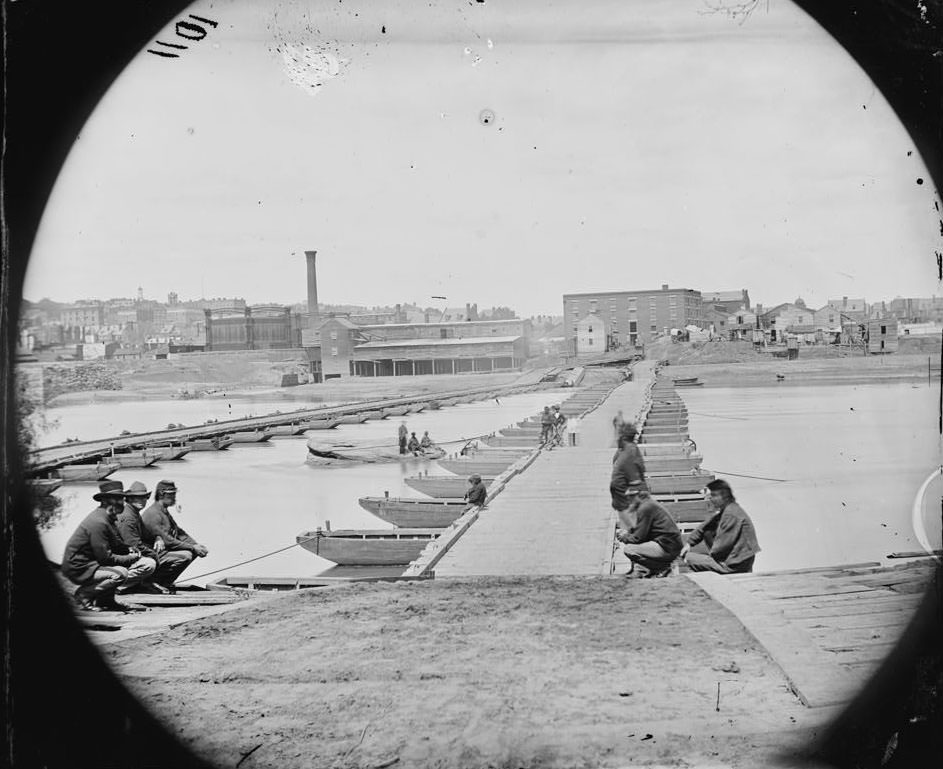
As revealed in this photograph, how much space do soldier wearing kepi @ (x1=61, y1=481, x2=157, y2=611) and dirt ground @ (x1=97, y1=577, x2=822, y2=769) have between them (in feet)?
A: 2.15

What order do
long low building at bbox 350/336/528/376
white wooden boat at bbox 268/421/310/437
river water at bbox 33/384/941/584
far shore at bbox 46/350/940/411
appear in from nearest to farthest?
far shore at bbox 46/350/940/411, river water at bbox 33/384/941/584, long low building at bbox 350/336/528/376, white wooden boat at bbox 268/421/310/437

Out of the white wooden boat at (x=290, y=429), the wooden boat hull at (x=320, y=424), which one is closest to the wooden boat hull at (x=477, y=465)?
the white wooden boat at (x=290, y=429)

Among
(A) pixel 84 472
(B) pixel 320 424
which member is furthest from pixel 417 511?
(B) pixel 320 424

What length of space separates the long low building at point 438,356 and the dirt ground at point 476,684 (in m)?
12.6

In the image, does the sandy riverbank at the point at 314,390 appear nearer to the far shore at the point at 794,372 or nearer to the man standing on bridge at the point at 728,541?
the man standing on bridge at the point at 728,541

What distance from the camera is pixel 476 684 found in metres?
3.31

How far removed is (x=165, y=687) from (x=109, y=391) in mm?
3941

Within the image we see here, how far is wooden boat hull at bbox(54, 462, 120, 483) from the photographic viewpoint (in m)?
6.48

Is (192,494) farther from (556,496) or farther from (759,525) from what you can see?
(759,525)

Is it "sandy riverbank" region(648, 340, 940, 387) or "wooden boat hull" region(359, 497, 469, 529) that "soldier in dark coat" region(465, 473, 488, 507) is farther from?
"sandy riverbank" region(648, 340, 940, 387)

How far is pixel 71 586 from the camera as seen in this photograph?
4078mm

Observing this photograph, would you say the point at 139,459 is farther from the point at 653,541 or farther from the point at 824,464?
the point at 824,464

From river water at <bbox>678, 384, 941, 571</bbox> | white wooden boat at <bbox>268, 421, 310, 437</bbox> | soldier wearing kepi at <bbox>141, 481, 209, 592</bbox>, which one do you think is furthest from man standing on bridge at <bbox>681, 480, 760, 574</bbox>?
white wooden boat at <bbox>268, 421, 310, 437</bbox>

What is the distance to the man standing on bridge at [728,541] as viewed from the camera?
470 centimetres
